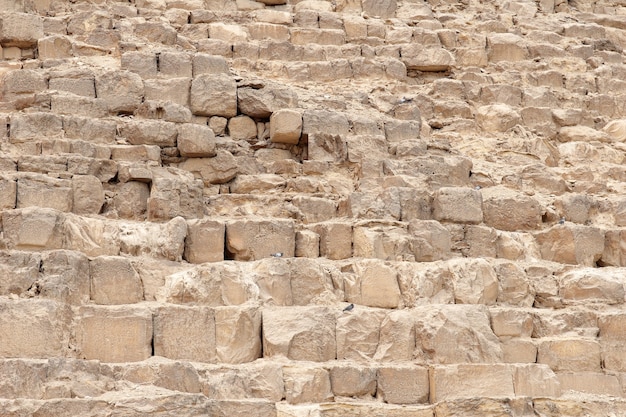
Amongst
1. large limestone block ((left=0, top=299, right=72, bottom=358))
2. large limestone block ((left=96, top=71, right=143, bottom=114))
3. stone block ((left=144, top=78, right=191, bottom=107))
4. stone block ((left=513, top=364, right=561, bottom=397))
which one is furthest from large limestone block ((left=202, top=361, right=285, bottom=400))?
stone block ((left=144, top=78, right=191, bottom=107))

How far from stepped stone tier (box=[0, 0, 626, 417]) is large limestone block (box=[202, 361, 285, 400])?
18 mm

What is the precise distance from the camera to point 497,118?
14180mm

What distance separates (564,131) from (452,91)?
1323 millimetres

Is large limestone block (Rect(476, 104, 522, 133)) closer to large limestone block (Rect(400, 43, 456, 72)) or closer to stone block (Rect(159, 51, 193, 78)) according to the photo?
large limestone block (Rect(400, 43, 456, 72))

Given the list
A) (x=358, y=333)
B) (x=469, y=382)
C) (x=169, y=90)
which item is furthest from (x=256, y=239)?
(x=169, y=90)

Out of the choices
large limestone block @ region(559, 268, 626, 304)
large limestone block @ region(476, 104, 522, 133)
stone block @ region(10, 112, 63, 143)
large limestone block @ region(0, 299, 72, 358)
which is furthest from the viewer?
large limestone block @ region(476, 104, 522, 133)

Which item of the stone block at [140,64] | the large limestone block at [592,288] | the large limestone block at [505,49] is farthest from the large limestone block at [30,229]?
the large limestone block at [505,49]

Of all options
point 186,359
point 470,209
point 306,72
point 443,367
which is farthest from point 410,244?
point 306,72

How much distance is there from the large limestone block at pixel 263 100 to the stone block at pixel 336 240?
197 centimetres

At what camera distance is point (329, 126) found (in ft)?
41.4

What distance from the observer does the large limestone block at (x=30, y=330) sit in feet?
30.6

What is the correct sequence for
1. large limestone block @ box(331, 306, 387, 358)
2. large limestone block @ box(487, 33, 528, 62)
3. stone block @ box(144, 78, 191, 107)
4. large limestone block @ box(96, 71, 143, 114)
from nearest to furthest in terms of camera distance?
large limestone block @ box(331, 306, 387, 358) < large limestone block @ box(96, 71, 143, 114) < stone block @ box(144, 78, 191, 107) < large limestone block @ box(487, 33, 528, 62)

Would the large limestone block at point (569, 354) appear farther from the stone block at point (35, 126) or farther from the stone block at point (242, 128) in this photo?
the stone block at point (35, 126)

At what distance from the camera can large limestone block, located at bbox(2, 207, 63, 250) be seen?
10156mm
